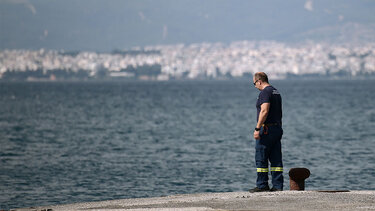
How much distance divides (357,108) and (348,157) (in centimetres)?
5054

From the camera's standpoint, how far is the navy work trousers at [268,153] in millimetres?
13469

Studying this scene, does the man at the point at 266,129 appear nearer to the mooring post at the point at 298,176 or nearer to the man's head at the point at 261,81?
the man's head at the point at 261,81

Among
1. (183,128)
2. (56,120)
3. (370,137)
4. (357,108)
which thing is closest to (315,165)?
(370,137)

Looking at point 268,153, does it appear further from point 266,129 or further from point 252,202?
point 252,202

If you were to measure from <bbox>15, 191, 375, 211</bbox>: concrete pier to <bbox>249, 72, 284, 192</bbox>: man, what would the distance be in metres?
0.71

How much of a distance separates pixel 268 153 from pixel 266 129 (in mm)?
452

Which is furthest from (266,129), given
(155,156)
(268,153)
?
(155,156)

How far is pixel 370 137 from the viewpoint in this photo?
148 ft

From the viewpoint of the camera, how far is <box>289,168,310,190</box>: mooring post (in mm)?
13328

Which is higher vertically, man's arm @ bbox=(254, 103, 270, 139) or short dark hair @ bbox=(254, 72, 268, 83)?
short dark hair @ bbox=(254, 72, 268, 83)

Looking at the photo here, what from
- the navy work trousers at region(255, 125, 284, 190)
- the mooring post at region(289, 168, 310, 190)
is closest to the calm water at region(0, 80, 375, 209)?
the navy work trousers at region(255, 125, 284, 190)

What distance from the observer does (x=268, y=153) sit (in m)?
13.6

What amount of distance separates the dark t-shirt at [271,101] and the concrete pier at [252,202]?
1.33 m

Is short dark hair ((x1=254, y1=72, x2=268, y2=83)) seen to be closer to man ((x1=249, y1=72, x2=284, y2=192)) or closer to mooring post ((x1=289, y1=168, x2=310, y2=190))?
man ((x1=249, y1=72, x2=284, y2=192))
